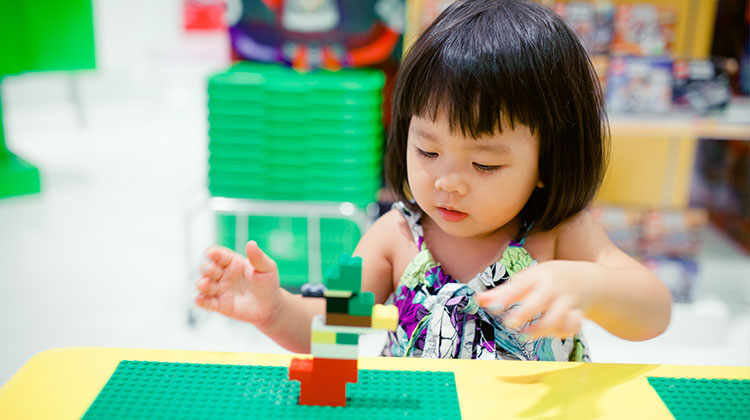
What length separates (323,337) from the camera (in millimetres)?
694

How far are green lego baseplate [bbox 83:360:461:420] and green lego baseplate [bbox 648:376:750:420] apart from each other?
0.22 m

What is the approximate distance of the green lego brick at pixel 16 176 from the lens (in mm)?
3400

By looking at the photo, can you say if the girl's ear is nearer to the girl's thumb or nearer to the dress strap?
the dress strap

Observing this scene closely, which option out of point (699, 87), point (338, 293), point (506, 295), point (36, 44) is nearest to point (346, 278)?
point (338, 293)

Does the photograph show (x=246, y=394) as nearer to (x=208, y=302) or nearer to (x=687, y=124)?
(x=208, y=302)

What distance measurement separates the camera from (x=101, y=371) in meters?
0.76

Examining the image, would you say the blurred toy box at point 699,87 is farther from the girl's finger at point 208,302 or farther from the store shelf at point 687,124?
the girl's finger at point 208,302

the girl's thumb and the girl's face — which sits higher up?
the girl's face

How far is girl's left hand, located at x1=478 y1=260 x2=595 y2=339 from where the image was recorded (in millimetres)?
690

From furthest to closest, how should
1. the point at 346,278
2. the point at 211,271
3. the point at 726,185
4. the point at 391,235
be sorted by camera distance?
the point at 726,185, the point at 391,235, the point at 211,271, the point at 346,278

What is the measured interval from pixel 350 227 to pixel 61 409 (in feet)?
5.60

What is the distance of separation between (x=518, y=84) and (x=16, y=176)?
318 cm

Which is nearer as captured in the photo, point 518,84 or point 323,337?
point 323,337

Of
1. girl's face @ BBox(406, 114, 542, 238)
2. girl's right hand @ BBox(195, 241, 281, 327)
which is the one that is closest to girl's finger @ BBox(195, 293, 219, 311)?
girl's right hand @ BBox(195, 241, 281, 327)
